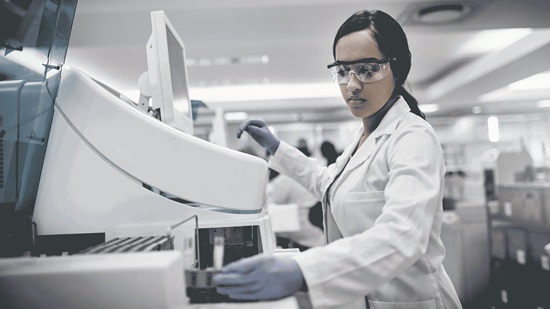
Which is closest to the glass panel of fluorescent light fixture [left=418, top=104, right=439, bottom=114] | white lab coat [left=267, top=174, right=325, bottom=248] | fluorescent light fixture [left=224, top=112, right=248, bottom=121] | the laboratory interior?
the laboratory interior

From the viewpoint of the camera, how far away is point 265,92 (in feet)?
22.4

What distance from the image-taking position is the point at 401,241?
0.69 m

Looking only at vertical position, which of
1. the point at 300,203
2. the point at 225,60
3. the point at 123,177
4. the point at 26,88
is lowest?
the point at 300,203

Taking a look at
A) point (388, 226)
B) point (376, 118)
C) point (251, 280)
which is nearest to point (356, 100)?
point (376, 118)

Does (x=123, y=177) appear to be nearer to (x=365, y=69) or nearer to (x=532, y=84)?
(x=365, y=69)

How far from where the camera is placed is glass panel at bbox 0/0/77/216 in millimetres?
786

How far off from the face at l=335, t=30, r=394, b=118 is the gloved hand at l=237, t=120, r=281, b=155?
42 cm

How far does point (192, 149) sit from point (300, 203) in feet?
8.07

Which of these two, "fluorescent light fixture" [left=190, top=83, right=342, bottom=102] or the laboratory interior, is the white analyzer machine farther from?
"fluorescent light fixture" [left=190, top=83, right=342, bottom=102]

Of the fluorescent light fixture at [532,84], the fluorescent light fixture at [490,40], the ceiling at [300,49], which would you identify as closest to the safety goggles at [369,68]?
the ceiling at [300,49]

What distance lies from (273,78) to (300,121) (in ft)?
8.54

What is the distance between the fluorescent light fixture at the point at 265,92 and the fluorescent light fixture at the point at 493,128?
15.8ft

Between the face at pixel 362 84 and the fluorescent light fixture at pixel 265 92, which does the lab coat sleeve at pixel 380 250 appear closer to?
the face at pixel 362 84

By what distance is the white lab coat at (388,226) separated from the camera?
0.67m
